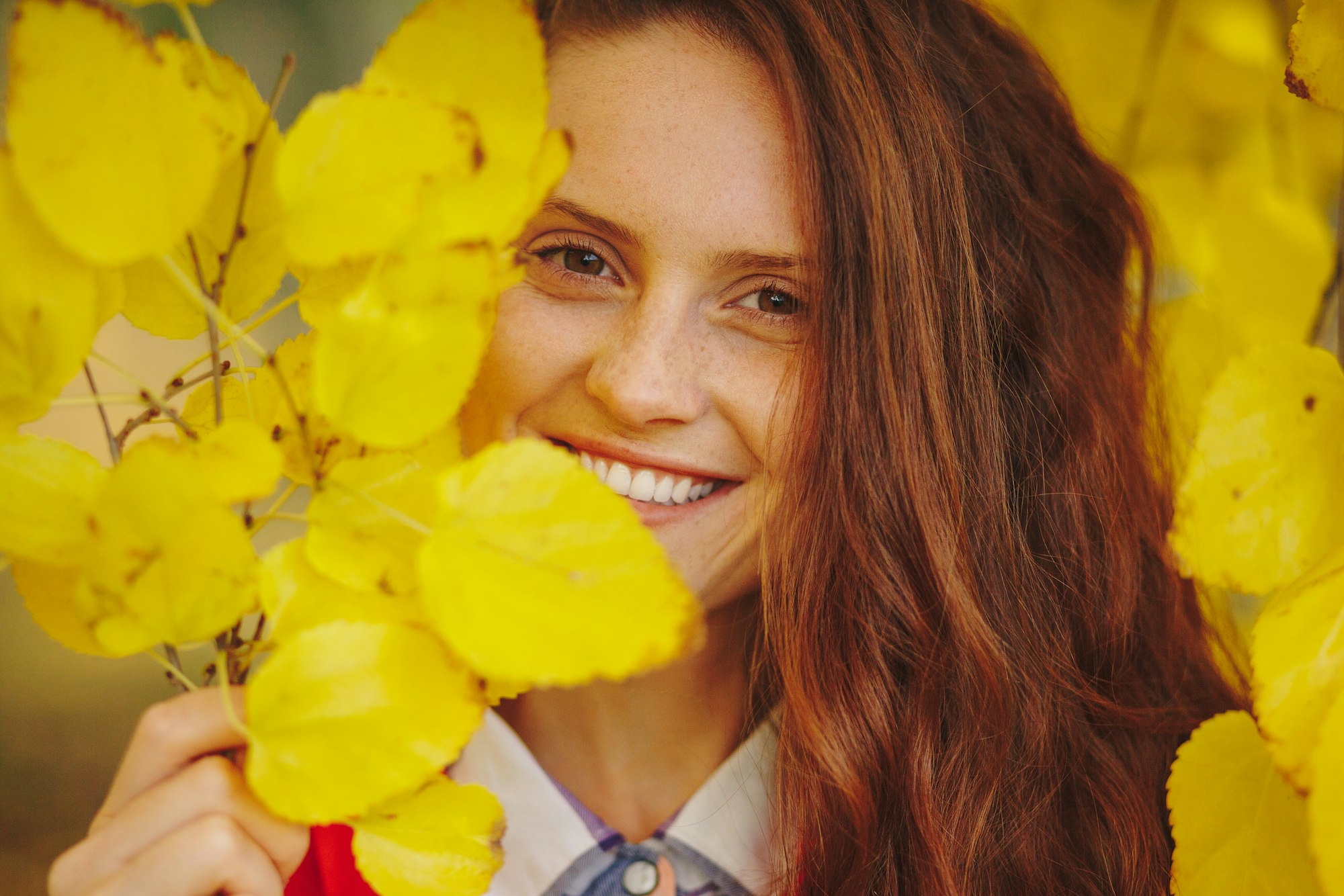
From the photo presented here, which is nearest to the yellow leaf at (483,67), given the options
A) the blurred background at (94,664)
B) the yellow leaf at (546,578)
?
the yellow leaf at (546,578)

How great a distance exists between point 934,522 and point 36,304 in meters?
0.62

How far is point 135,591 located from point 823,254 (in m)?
0.53

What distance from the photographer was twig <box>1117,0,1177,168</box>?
88 cm

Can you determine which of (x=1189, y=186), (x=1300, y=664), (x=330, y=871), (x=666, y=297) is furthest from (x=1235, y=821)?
(x=1189, y=186)

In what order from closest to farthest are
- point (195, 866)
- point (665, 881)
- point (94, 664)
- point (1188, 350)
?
point (195, 866), point (665, 881), point (1188, 350), point (94, 664)

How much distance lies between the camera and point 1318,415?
15.5 inches

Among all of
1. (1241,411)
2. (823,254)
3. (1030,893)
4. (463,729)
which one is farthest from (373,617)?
(1030,893)

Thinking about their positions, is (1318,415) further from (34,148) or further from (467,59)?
(34,148)

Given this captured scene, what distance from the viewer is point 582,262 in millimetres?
742

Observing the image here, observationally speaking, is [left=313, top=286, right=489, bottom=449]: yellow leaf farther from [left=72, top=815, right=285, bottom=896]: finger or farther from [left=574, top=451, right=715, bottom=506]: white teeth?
[left=574, top=451, right=715, bottom=506]: white teeth

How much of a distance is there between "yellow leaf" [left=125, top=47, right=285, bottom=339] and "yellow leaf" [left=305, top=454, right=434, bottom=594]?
8 centimetres

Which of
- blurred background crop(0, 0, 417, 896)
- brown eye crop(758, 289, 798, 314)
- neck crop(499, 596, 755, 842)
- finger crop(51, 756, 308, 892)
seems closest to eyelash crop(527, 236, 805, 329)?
brown eye crop(758, 289, 798, 314)

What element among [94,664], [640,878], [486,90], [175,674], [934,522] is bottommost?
[94,664]

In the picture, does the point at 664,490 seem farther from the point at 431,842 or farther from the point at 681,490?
the point at 431,842
